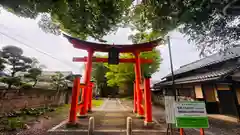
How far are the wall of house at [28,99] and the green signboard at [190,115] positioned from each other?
9.06 meters

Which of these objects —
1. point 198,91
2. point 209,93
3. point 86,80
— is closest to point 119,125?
point 86,80

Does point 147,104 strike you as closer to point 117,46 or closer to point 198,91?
point 117,46

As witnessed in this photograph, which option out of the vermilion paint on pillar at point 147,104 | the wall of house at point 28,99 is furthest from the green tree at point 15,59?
the vermilion paint on pillar at point 147,104

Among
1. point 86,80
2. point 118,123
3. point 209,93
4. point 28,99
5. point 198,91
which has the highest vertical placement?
point 86,80

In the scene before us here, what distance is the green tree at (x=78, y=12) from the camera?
2.94m

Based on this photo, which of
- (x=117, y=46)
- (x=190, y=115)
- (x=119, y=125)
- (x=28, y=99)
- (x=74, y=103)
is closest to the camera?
(x=190, y=115)

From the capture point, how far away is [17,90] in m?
7.69

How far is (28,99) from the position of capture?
8.72 m

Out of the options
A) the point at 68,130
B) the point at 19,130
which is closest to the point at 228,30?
the point at 68,130

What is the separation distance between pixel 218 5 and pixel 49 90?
13618mm

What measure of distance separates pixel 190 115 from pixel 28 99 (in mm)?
10595

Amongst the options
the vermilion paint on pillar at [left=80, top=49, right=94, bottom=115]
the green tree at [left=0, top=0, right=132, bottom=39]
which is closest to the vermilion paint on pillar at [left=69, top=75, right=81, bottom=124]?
the vermilion paint on pillar at [left=80, top=49, right=94, bottom=115]

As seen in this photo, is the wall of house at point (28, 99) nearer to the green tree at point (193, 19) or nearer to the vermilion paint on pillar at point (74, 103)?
the vermilion paint on pillar at point (74, 103)

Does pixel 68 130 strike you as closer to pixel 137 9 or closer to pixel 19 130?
pixel 19 130
